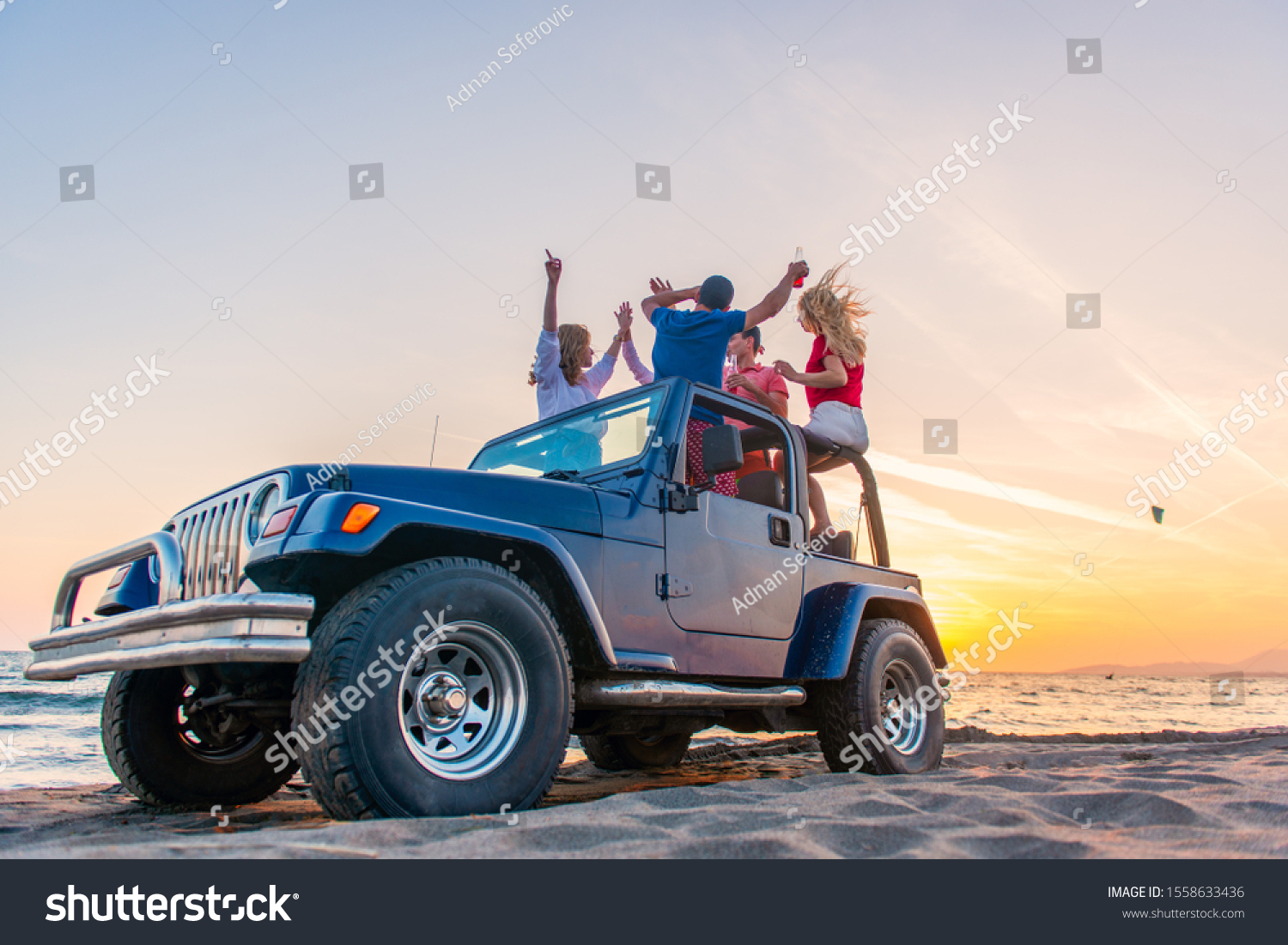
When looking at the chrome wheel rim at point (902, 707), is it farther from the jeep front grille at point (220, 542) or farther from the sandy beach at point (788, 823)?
the jeep front grille at point (220, 542)

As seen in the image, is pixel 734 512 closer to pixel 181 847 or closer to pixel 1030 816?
pixel 1030 816

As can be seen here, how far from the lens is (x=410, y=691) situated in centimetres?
273

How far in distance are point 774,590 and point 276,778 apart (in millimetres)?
2686

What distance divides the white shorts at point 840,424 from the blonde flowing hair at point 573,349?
5.04ft

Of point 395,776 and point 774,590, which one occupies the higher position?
point 774,590

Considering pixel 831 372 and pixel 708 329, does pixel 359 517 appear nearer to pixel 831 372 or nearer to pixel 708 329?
pixel 708 329

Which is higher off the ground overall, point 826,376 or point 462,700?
point 826,376

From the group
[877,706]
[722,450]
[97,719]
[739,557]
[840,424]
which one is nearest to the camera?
[722,450]

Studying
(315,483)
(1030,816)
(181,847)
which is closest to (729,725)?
(1030,816)

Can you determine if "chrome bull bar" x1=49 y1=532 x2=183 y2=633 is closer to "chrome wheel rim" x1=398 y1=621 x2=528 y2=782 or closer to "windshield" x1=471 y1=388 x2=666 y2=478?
"chrome wheel rim" x1=398 y1=621 x2=528 y2=782

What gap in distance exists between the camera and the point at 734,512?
4.18m

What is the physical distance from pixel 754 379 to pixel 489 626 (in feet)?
10.8

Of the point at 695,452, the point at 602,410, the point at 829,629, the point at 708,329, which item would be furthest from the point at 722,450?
the point at 829,629
